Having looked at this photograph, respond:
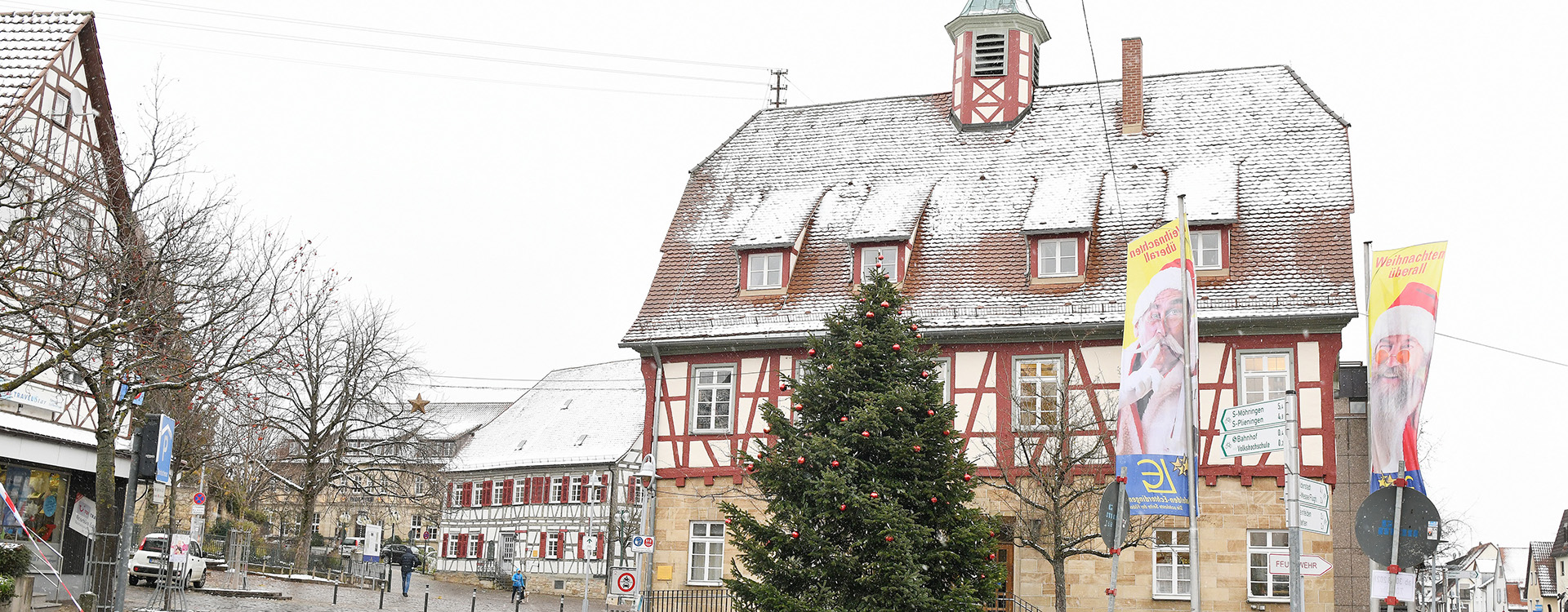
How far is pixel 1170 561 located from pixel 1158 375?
400 inches

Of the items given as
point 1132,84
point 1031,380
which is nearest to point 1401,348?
point 1031,380

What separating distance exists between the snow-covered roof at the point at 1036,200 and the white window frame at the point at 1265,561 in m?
3.69

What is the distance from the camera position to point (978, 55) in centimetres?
3106

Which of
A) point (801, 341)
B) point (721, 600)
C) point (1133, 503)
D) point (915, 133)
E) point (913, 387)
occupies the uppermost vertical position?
point (915, 133)

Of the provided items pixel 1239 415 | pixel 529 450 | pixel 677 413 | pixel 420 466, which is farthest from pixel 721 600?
pixel 529 450

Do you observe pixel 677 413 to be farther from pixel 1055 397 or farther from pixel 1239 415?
pixel 1239 415

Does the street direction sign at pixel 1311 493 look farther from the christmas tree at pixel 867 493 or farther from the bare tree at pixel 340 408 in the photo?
the bare tree at pixel 340 408

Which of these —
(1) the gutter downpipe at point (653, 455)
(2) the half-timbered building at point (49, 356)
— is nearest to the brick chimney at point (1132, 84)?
(1) the gutter downpipe at point (653, 455)

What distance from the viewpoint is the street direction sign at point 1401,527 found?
990 centimetres

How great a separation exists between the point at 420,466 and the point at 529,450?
12.0m

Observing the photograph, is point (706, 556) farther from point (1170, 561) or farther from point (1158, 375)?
point (1158, 375)

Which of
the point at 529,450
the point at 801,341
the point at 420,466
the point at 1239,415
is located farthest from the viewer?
the point at 529,450

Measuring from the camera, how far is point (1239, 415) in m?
12.4

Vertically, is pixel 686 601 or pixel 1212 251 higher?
pixel 1212 251
